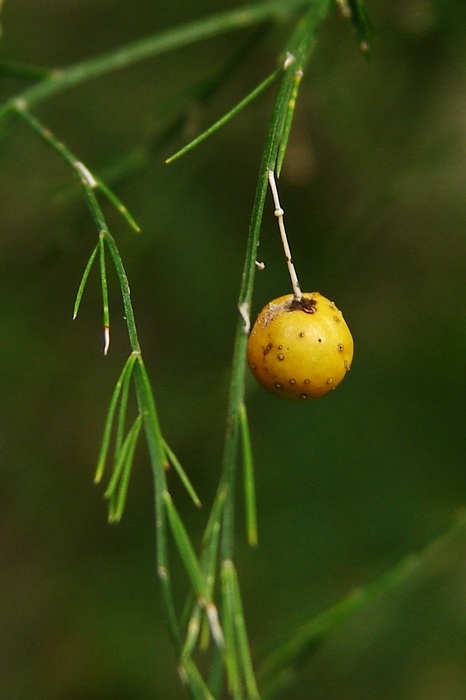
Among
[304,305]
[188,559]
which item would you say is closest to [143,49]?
[304,305]

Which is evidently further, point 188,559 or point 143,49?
point 143,49

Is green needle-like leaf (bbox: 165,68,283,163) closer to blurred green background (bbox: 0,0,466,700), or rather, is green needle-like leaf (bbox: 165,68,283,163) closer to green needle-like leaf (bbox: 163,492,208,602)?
green needle-like leaf (bbox: 163,492,208,602)

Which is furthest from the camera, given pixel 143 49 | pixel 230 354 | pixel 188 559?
pixel 230 354

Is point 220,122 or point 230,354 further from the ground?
point 230,354

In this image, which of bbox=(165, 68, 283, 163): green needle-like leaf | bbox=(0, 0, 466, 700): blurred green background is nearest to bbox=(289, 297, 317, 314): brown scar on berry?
bbox=(165, 68, 283, 163): green needle-like leaf

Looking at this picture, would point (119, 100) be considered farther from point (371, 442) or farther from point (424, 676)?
point (424, 676)

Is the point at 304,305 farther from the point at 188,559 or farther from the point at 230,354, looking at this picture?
the point at 230,354

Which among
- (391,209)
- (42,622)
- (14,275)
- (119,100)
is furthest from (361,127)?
(42,622)

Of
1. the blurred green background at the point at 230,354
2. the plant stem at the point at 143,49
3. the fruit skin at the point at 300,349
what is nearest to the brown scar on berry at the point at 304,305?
the fruit skin at the point at 300,349
